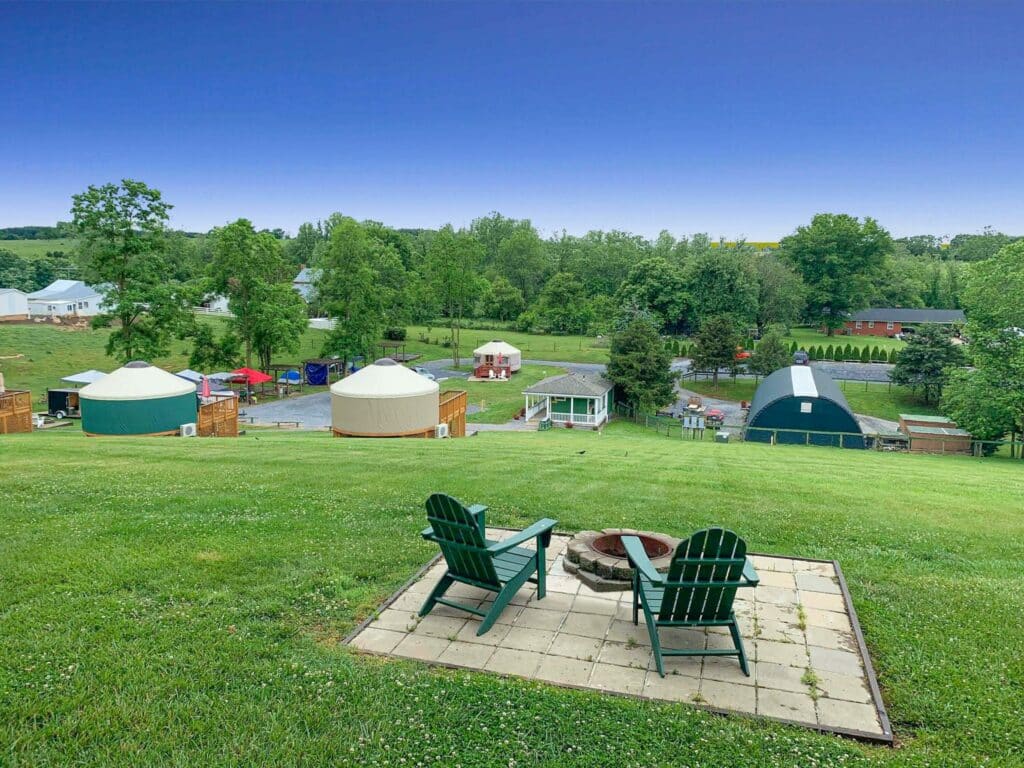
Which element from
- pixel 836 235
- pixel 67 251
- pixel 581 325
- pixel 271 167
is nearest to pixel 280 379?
pixel 271 167

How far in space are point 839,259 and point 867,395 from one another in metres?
24.3

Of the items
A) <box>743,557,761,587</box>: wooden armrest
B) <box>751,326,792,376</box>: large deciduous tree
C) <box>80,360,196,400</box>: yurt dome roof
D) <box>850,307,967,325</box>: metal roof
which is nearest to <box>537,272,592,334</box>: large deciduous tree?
<box>751,326,792,376</box>: large deciduous tree

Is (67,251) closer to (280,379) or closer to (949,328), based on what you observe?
(280,379)

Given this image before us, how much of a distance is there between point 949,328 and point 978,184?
24.1 m


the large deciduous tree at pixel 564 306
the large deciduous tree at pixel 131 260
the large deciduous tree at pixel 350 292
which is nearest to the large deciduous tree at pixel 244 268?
the large deciduous tree at pixel 131 260

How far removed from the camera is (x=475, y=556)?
4082 millimetres

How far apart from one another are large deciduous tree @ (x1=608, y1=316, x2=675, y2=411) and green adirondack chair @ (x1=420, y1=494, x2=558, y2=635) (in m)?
22.6

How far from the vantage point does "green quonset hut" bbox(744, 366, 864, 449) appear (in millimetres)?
20641

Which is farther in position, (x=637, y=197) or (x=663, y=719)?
(x=637, y=197)

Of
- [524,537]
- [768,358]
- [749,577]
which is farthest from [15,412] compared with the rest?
[768,358]

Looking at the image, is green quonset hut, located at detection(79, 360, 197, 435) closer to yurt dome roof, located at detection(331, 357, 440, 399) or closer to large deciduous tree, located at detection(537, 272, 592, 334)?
yurt dome roof, located at detection(331, 357, 440, 399)

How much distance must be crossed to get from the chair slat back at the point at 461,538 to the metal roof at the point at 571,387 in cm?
2088

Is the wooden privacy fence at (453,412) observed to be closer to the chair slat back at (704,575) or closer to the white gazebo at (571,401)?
the white gazebo at (571,401)

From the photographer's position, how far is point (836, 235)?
175ft
